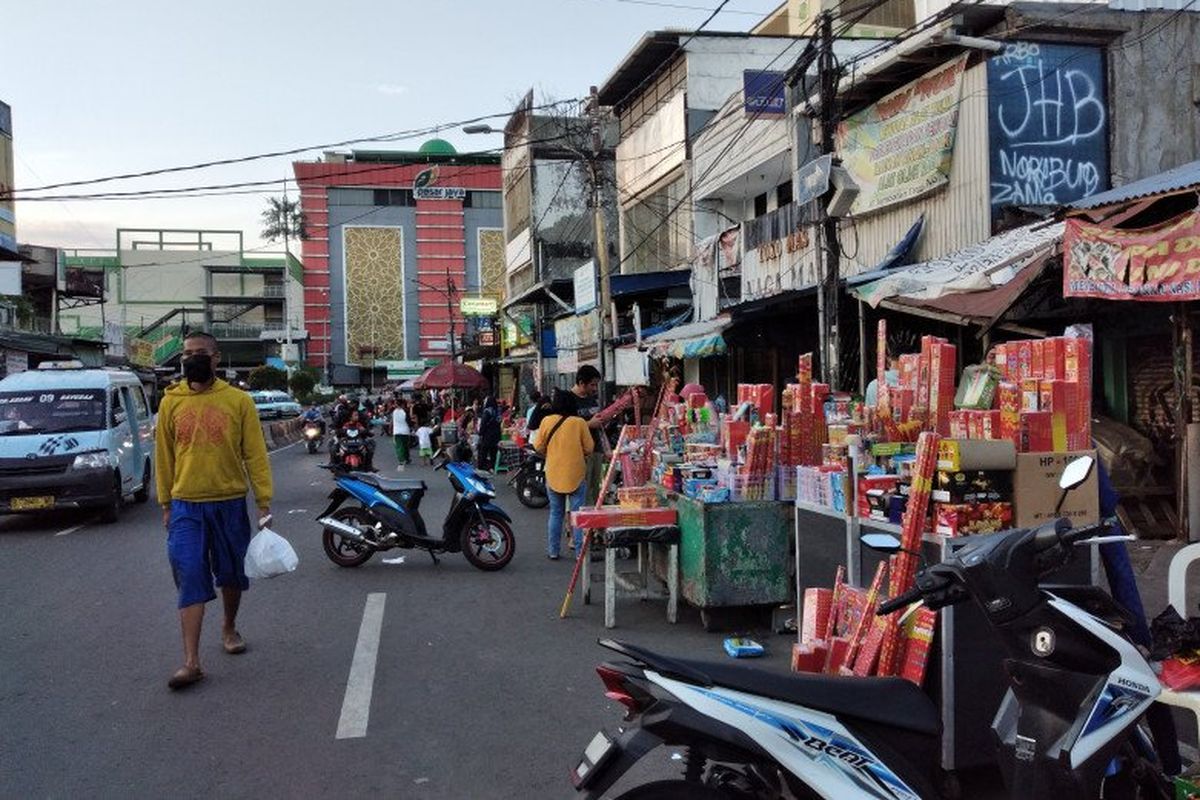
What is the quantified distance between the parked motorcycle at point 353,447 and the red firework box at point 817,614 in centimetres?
1446

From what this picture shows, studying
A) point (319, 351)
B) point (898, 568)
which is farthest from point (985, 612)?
point (319, 351)

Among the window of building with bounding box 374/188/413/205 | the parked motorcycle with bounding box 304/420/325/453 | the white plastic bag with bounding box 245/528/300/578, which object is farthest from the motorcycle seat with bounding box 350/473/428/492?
the window of building with bounding box 374/188/413/205

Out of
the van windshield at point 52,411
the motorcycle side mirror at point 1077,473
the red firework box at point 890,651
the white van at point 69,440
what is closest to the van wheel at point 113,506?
the white van at point 69,440

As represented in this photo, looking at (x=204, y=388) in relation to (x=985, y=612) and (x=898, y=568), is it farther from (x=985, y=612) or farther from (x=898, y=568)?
(x=985, y=612)

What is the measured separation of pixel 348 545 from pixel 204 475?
381cm

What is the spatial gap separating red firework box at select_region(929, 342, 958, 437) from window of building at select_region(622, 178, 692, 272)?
55.3 ft

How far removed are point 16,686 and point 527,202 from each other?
34.6 m

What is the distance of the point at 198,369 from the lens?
5684 millimetres

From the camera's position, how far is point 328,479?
741 inches

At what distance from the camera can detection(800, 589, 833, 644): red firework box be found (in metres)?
4.99

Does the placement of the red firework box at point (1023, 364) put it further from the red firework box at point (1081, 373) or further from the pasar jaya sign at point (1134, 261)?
the pasar jaya sign at point (1134, 261)

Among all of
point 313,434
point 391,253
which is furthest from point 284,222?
point 313,434

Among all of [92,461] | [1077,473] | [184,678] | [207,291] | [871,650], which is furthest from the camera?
[207,291]

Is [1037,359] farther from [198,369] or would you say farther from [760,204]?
[760,204]
